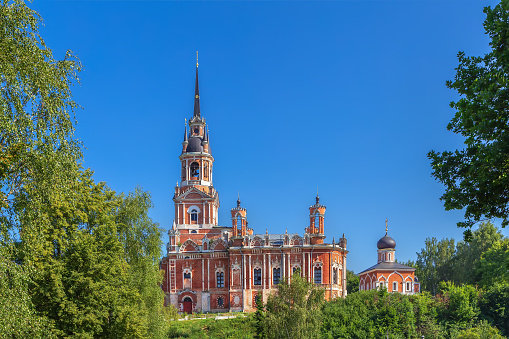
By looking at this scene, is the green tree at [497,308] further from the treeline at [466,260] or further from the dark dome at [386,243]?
the dark dome at [386,243]

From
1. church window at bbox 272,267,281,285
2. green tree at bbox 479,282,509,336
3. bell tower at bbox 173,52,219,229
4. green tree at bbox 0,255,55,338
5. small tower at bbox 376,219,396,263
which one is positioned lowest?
green tree at bbox 479,282,509,336

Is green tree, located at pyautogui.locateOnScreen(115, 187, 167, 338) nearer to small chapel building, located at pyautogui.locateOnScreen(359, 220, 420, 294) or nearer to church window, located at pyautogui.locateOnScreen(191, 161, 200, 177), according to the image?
church window, located at pyautogui.locateOnScreen(191, 161, 200, 177)

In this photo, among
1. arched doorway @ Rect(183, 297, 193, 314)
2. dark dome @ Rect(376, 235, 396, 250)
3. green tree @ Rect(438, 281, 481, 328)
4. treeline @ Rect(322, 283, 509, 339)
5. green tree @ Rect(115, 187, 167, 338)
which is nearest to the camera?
green tree @ Rect(115, 187, 167, 338)

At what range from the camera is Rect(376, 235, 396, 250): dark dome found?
Answer: 68.2 m

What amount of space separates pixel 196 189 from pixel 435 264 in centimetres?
3508

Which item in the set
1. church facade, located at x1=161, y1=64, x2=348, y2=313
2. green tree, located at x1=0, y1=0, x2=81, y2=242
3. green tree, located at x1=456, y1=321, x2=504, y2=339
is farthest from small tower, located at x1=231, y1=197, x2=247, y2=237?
green tree, located at x1=0, y1=0, x2=81, y2=242

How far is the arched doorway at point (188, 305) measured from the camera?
59719mm

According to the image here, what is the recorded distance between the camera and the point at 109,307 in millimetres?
27234

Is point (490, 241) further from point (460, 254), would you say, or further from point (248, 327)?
point (248, 327)

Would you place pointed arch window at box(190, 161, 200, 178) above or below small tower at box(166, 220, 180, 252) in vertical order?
above

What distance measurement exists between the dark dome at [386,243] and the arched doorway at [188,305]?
908 inches

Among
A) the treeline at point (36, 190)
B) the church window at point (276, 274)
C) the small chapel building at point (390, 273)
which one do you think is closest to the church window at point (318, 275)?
the church window at point (276, 274)

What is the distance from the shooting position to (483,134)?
44.5ft

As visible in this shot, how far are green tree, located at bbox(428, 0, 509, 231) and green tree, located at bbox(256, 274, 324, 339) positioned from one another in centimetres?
2007
